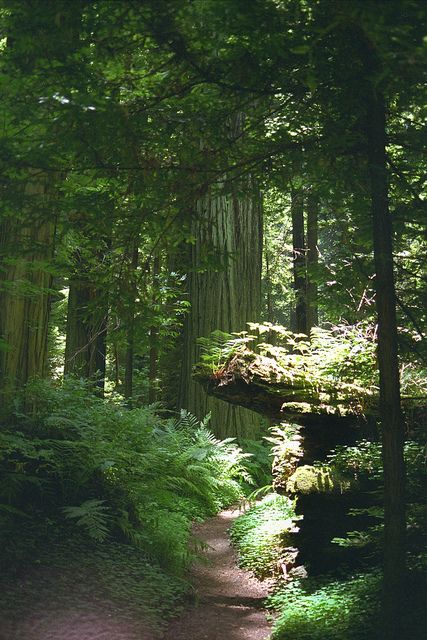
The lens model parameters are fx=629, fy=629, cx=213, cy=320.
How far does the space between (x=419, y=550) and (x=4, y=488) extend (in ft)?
11.9

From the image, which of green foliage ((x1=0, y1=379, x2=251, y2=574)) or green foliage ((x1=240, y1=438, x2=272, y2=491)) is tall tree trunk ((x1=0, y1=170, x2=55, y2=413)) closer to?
green foliage ((x1=0, y1=379, x2=251, y2=574))

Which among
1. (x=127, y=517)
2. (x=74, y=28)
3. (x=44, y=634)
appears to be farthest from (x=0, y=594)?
(x=74, y=28)

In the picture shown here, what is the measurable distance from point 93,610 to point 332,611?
6.05 feet

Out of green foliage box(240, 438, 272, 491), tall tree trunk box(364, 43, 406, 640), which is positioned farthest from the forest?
green foliage box(240, 438, 272, 491)

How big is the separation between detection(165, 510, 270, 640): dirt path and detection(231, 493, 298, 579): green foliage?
0.47 ft

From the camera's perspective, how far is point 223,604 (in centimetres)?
602

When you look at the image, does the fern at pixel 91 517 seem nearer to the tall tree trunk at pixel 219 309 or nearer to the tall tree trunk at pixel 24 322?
the tall tree trunk at pixel 24 322

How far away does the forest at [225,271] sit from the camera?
4125 mm

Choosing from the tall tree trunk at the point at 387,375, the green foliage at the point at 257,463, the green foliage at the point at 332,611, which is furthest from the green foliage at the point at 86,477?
the tall tree trunk at the point at 387,375

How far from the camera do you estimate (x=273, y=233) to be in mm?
25297

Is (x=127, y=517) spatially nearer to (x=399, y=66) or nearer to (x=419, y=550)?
(x=419, y=550)

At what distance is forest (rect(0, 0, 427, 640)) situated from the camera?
4125 mm

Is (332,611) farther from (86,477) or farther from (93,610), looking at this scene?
(86,477)

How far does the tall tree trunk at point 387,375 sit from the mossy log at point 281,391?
178 cm
